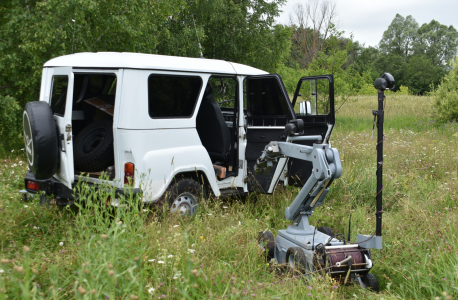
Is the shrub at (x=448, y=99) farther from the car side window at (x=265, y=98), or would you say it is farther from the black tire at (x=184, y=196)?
the black tire at (x=184, y=196)

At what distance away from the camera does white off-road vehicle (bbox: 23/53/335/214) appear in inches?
167

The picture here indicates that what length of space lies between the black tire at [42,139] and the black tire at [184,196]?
4.38 ft

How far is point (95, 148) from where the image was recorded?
459 centimetres

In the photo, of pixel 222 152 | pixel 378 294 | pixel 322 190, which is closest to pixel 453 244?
pixel 378 294

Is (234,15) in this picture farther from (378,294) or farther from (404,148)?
(378,294)

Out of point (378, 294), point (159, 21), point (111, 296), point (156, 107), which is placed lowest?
point (378, 294)

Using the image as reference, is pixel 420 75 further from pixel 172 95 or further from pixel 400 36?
pixel 172 95

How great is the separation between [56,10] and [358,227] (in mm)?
6736

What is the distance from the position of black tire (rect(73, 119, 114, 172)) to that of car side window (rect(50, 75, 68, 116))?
43 centimetres

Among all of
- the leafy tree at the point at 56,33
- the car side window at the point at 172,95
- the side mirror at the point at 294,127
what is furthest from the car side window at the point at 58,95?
the side mirror at the point at 294,127

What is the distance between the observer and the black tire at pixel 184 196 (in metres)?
4.64

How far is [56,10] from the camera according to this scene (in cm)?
741

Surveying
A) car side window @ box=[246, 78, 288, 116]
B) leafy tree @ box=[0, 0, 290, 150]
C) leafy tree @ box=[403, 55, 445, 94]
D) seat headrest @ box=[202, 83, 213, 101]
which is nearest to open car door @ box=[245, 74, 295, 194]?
car side window @ box=[246, 78, 288, 116]

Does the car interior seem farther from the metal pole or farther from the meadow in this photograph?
the metal pole
